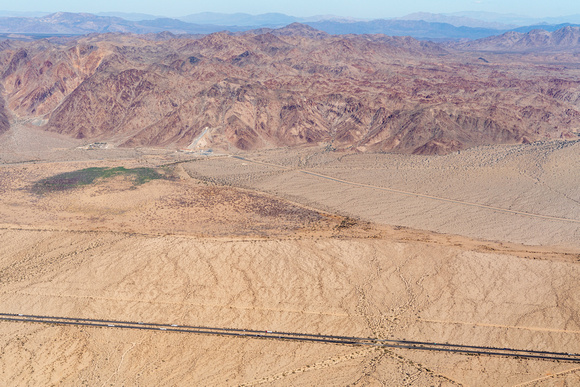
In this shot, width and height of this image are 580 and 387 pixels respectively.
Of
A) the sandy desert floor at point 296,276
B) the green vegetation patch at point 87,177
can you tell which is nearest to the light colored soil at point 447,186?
the sandy desert floor at point 296,276

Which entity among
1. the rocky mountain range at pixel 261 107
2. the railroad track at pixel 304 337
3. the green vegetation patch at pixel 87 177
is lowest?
the railroad track at pixel 304 337

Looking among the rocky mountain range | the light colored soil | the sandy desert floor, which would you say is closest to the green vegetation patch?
the sandy desert floor

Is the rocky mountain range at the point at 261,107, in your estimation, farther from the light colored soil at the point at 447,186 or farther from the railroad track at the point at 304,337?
the railroad track at the point at 304,337

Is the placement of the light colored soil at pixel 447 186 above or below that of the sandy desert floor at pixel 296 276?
above

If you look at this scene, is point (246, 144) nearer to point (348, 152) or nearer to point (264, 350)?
point (348, 152)

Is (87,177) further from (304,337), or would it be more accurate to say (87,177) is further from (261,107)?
(304,337)

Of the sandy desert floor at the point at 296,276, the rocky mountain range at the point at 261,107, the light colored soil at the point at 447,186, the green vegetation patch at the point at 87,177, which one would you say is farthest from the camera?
the rocky mountain range at the point at 261,107

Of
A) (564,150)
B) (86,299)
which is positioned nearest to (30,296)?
(86,299)
